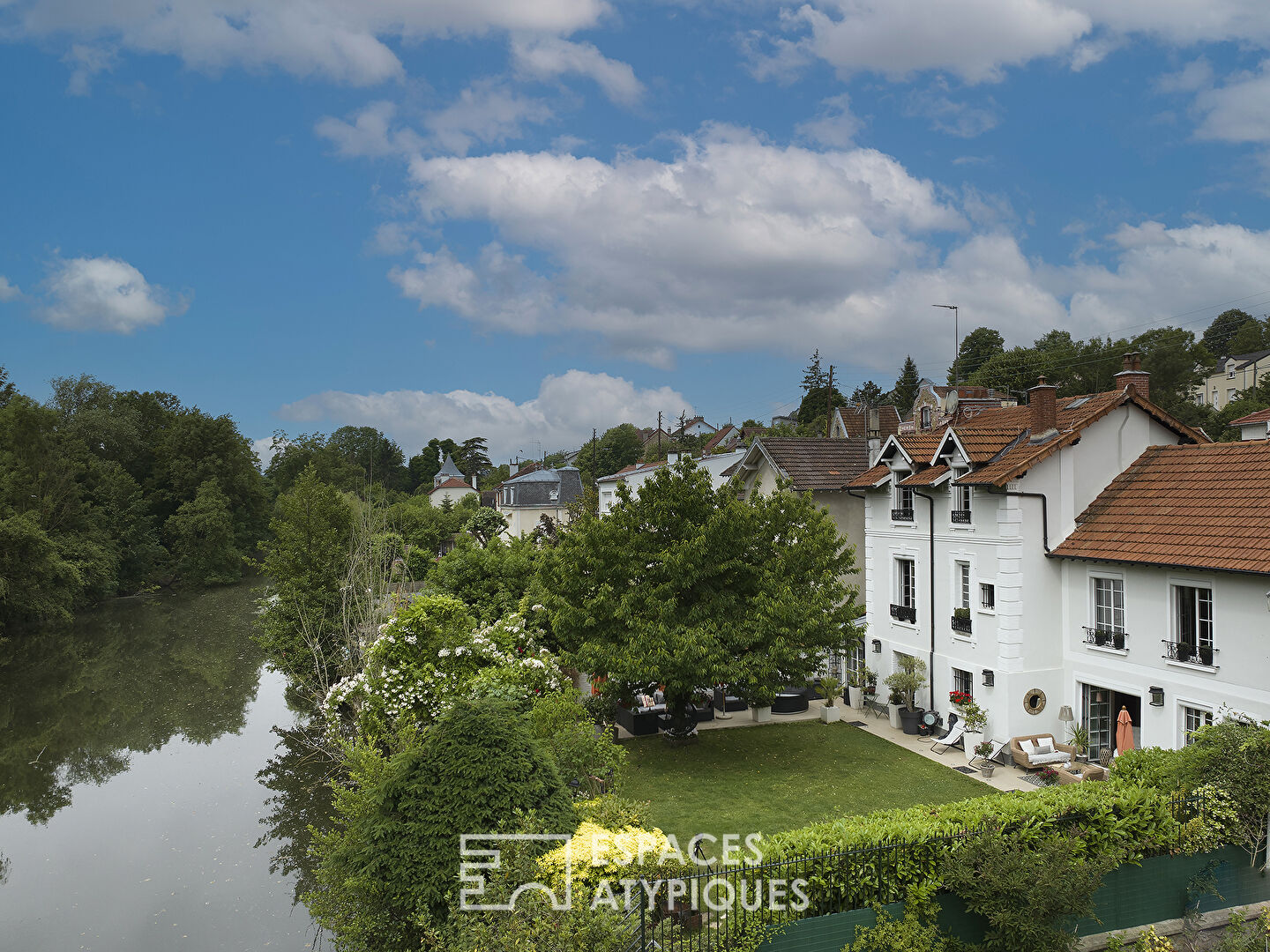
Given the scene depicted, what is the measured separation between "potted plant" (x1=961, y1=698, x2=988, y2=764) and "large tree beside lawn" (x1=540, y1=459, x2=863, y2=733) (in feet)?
10.1

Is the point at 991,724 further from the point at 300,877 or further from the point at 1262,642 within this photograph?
the point at 300,877

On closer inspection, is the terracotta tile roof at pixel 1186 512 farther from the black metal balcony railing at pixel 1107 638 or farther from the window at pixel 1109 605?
the black metal balcony railing at pixel 1107 638

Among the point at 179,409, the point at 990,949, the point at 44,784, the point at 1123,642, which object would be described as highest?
the point at 179,409

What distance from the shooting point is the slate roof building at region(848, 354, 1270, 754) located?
54.8ft

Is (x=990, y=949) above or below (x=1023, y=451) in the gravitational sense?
below

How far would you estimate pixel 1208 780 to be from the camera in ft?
35.6

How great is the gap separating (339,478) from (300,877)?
305 ft

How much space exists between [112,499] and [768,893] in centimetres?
6437

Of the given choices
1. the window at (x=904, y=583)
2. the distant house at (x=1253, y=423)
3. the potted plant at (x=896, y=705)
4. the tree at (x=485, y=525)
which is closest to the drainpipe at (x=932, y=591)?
the potted plant at (x=896, y=705)

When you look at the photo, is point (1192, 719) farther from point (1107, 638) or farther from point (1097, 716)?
point (1097, 716)

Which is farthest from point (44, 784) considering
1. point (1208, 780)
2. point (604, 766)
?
point (1208, 780)

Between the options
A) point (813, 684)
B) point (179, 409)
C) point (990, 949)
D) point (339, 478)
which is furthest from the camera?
point (339, 478)

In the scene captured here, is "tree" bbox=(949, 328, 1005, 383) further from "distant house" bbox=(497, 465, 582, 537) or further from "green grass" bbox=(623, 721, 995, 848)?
"green grass" bbox=(623, 721, 995, 848)

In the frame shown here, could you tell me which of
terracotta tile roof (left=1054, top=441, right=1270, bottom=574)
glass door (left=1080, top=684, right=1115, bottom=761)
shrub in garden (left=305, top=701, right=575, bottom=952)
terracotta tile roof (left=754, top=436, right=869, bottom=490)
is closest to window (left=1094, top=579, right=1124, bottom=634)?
terracotta tile roof (left=1054, top=441, right=1270, bottom=574)
